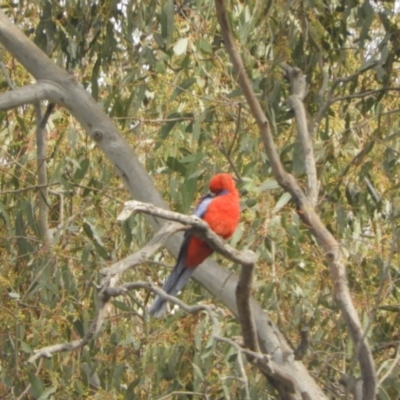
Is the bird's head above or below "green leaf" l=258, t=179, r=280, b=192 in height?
above

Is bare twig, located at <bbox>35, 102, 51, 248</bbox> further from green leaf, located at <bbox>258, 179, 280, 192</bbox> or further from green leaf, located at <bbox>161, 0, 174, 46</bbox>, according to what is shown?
green leaf, located at <bbox>258, 179, 280, 192</bbox>

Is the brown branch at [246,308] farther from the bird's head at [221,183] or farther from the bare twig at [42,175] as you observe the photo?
the bare twig at [42,175]

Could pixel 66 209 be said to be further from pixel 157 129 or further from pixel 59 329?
pixel 59 329

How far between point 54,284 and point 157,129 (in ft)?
2.37

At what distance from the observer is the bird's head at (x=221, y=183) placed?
332 cm

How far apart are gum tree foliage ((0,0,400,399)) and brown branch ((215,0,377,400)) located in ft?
0.22

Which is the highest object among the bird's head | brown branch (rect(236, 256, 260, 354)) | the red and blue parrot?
the bird's head

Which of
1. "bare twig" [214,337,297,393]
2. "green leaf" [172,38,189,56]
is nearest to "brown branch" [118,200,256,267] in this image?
"bare twig" [214,337,297,393]

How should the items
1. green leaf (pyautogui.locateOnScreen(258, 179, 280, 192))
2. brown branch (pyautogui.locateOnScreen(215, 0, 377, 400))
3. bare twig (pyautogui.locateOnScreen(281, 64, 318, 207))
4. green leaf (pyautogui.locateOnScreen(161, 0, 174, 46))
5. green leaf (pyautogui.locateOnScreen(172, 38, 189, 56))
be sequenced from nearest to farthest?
brown branch (pyautogui.locateOnScreen(215, 0, 377, 400)), green leaf (pyautogui.locateOnScreen(258, 179, 280, 192)), bare twig (pyautogui.locateOnScreen(281, 64, 318, 207)), green leaf (pyautogui.locateOnScreen(161, 0, 174, 46)), green leaf (pyautogui.locateOnScreen(172, 38, 189, 56))

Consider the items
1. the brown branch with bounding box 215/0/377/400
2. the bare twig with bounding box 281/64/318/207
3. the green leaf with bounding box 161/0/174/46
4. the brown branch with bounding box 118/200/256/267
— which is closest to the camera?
the brown branch with bounding box 118/200/256/267

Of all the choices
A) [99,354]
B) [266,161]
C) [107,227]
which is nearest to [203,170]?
[266,161]

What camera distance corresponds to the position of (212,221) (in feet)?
10.9

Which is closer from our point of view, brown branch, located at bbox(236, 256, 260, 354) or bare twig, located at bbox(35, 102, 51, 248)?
brown branch, located at bbox(236, 256, 260, 354)

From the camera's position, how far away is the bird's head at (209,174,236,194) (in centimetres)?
332
